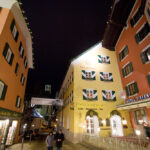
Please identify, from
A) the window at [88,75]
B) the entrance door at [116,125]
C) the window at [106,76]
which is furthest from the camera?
the window at [106,76]

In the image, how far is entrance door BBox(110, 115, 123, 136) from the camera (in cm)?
1282

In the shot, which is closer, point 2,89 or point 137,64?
point 2,89


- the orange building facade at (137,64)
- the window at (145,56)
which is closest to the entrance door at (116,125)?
the orange building facade at (137,64)

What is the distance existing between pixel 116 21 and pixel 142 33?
4.54 meters

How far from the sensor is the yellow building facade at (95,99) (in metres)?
12.5

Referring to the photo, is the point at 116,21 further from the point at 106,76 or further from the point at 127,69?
the point at 106,76

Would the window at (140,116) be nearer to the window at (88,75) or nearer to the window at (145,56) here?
the window at (145,56)

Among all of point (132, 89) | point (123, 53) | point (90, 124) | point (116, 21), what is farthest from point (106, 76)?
point (116, 21)

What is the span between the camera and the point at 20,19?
1110 cm

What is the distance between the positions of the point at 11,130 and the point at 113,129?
11.4 meters

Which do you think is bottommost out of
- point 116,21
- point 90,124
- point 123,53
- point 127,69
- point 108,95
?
point 90,124

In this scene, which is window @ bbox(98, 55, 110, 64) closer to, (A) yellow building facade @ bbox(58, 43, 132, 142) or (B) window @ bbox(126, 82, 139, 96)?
(A) yellow building facade @ bbox(58, 43, 132, 142)

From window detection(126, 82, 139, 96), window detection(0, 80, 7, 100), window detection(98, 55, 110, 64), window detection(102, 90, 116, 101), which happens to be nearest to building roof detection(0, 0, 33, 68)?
window detection(0, 80, 7, 100)

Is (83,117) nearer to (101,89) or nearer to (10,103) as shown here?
(101,89)
